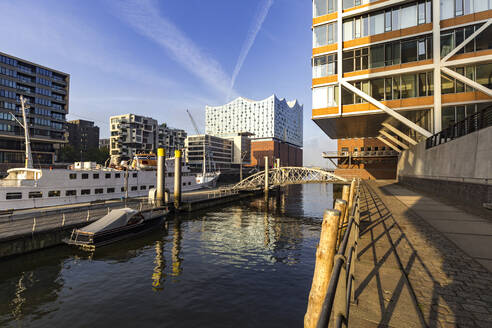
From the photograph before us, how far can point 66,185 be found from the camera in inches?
1358

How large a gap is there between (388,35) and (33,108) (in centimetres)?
9834

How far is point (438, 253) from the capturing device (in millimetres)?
7117

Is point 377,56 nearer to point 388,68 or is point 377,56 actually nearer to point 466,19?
point 388,68

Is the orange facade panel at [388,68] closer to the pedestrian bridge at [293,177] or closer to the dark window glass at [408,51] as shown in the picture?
the dark window glass at [408,51]

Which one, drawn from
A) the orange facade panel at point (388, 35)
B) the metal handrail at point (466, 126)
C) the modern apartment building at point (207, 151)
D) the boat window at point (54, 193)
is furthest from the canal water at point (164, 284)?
the modern apartment building at point (207, 151)

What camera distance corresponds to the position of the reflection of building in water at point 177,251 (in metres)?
15.4

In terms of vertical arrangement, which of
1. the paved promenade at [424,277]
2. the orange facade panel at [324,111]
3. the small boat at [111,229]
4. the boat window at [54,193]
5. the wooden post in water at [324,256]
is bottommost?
the small boat at [111,229]

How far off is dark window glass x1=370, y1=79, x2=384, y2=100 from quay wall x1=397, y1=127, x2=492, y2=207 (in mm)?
8290

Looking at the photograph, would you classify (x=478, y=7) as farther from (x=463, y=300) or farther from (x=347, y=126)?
(x=463, y=300)

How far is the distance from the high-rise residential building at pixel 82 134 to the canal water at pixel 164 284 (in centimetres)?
16324

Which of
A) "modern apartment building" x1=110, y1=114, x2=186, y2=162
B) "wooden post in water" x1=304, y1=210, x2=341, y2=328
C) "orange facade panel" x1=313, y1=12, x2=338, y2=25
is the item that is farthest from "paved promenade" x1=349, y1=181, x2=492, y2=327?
"modern apartment building" x1=110, y1=114, x2=186, y2=162

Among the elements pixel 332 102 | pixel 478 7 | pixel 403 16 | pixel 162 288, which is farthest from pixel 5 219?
pixel 478 7

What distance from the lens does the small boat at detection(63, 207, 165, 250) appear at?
18.7 metres

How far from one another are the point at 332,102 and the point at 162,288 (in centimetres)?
2844
